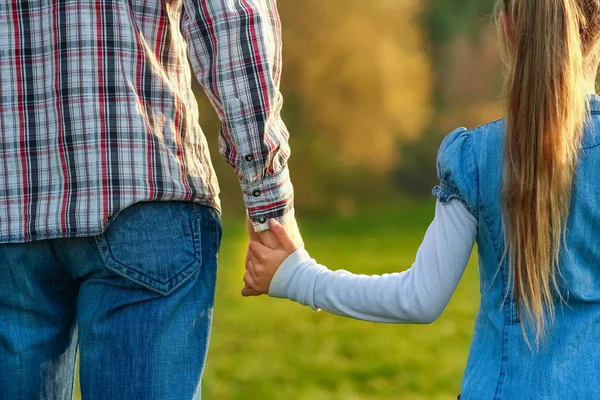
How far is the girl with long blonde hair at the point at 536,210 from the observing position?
159 centimetres

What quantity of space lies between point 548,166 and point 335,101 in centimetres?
1007

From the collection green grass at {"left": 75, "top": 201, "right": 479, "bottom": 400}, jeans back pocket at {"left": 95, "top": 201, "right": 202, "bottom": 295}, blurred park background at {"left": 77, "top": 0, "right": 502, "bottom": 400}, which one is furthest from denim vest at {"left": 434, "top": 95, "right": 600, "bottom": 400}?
blurred park background at {"left": 77, "top": 0, "right": 502, "bottom": 400}

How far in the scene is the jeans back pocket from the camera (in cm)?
170

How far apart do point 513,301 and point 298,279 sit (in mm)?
485

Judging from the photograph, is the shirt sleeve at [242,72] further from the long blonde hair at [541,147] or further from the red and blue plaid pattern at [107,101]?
the long blonde hair at [541,147]

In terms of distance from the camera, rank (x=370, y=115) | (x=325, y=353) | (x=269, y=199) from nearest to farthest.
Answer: (x=269, y=199), (x=325, y=353), (x=370, y=115)

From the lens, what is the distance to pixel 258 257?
6.50 feet

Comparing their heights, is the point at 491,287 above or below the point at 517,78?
below

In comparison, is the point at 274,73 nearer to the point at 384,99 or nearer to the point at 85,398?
the point at 85,398

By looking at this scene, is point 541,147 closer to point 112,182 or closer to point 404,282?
point 404,282

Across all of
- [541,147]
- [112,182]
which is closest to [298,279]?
[112,182]

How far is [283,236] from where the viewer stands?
1934mm

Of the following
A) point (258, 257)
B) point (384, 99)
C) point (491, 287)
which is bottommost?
point (384, 99)

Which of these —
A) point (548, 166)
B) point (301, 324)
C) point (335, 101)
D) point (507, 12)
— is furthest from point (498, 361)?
point (335, 101)
